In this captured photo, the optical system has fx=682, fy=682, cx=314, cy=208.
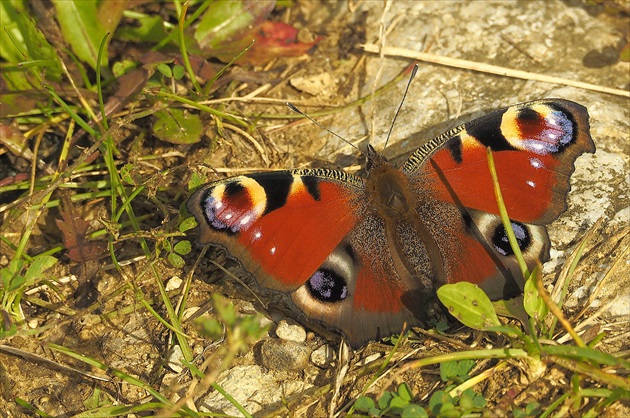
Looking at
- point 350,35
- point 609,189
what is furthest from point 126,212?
point 609,189

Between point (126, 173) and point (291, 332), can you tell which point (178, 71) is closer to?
point (126, 173)

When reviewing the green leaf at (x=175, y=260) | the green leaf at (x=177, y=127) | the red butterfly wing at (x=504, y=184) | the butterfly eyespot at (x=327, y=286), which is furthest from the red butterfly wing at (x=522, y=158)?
the green leaf at (x=177, y=127)

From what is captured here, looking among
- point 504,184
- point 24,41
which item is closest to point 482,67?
point 504,184

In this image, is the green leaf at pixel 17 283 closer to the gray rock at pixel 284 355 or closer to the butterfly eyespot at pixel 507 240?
the gray rock at pixel 284 355

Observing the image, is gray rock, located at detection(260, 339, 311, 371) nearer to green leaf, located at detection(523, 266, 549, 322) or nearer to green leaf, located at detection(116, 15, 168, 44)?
green leaf, located at detection(523, 266, 549, 322)

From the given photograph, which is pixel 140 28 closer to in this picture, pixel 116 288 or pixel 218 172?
pixel 218 172

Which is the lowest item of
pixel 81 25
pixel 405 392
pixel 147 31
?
pixel 405 392
